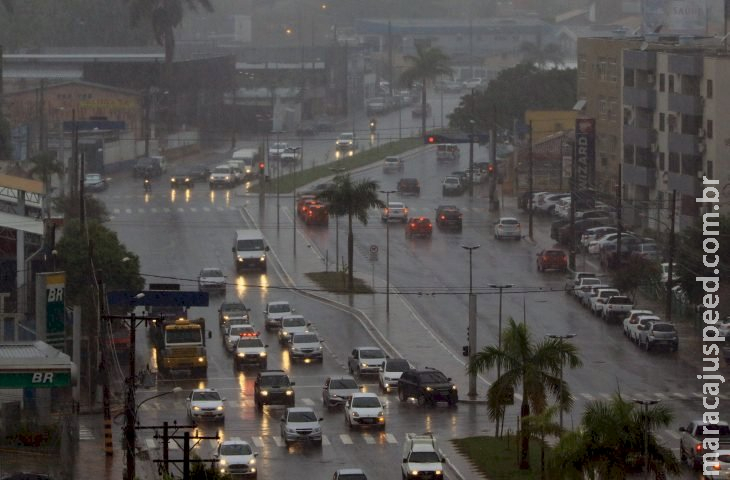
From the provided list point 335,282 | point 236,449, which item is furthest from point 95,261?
point 236,449

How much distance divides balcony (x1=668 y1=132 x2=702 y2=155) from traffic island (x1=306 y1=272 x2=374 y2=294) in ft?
78.5

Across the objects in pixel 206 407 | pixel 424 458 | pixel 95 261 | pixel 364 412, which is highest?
pixel 95 261

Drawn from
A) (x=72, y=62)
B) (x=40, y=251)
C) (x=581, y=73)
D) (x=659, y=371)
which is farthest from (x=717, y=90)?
(x=72, y=62)

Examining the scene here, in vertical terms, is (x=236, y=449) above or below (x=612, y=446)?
below

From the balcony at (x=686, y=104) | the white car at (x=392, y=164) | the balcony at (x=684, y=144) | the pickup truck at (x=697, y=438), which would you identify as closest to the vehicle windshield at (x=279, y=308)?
the pickup truck at (x=697, y=438)

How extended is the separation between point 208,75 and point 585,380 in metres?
99.7

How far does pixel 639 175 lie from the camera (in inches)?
4515

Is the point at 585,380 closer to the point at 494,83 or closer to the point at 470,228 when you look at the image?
the point at 470,228

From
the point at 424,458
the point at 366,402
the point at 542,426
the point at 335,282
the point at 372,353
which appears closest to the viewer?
the point at 542,426

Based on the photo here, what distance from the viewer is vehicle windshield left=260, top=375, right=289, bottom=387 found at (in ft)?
221

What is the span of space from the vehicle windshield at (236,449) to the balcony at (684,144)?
57.2 metres

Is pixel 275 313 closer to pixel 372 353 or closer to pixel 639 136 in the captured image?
pixel 372 353

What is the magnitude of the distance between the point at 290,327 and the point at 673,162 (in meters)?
37.4

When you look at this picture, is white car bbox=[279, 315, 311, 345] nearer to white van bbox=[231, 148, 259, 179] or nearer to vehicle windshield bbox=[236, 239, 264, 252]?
vehicle windshield bbox=[236, 239, 264, 252]
